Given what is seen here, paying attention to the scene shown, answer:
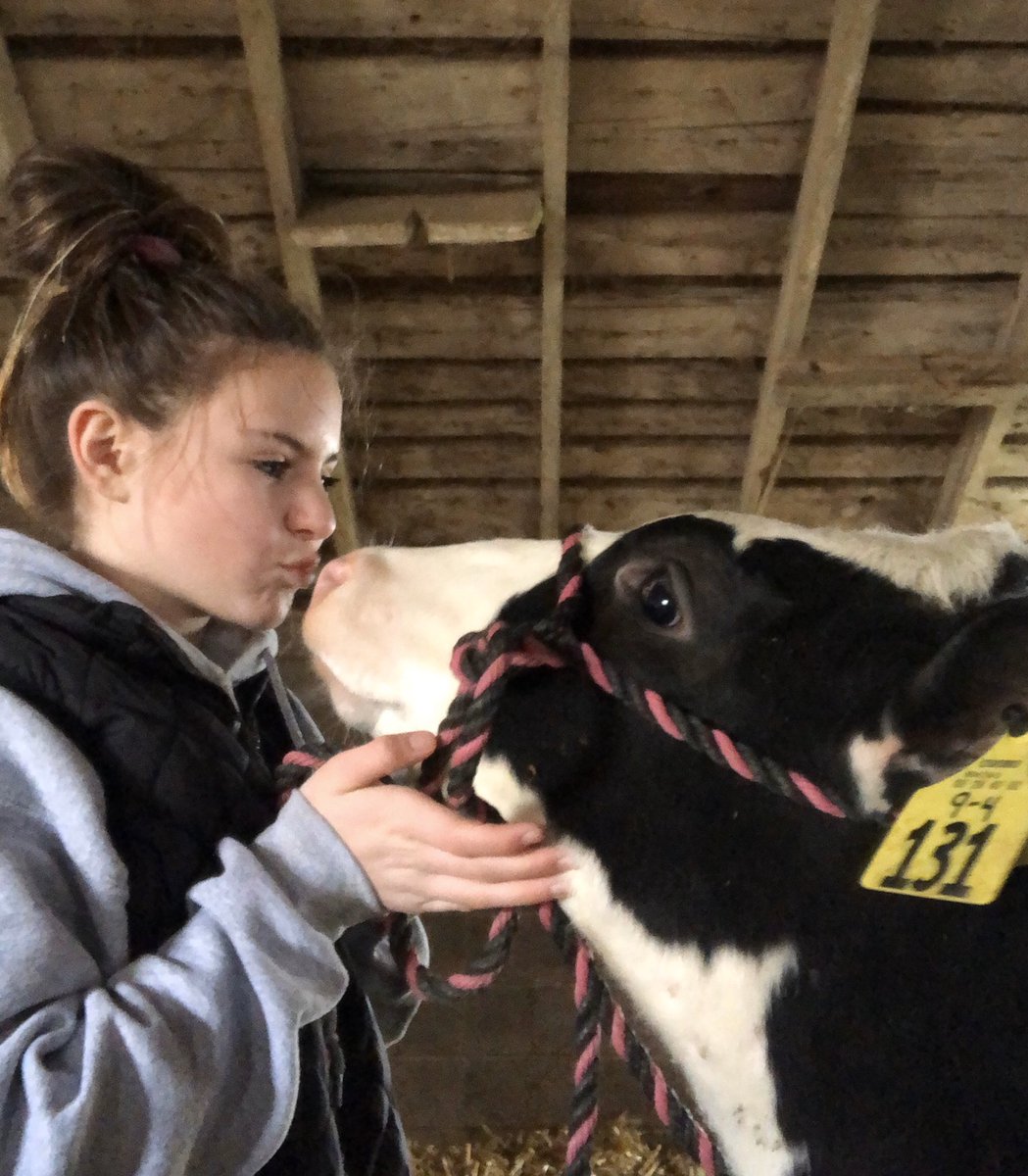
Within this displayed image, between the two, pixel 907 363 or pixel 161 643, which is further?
pixel 907 363

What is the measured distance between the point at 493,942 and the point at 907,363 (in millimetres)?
2574

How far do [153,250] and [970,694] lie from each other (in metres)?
1.06

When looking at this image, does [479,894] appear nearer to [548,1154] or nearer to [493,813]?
[493,813]

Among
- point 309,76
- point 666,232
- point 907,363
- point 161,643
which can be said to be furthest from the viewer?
point 907,363

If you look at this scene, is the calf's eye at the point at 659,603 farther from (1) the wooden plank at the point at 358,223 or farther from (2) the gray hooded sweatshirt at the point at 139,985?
(1) the wooden plank at the point at 358,223

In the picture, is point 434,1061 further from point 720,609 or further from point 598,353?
point 720,609

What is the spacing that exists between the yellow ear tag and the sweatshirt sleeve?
1.45ft

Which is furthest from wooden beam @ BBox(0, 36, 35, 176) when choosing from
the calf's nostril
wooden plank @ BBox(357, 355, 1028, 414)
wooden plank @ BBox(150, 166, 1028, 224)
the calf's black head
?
the calf's black head

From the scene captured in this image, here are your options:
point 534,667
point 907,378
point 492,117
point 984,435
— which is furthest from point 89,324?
point 984,435

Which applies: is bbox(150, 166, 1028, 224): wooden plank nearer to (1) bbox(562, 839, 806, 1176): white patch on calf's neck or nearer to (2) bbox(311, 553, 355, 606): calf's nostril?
(2) bbox(311, 553, 355, 606): calf's nostril

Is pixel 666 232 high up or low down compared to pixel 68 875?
up

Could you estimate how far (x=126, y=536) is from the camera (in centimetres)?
106

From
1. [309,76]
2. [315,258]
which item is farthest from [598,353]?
[309,76]

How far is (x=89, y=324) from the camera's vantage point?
1111 millimetres
